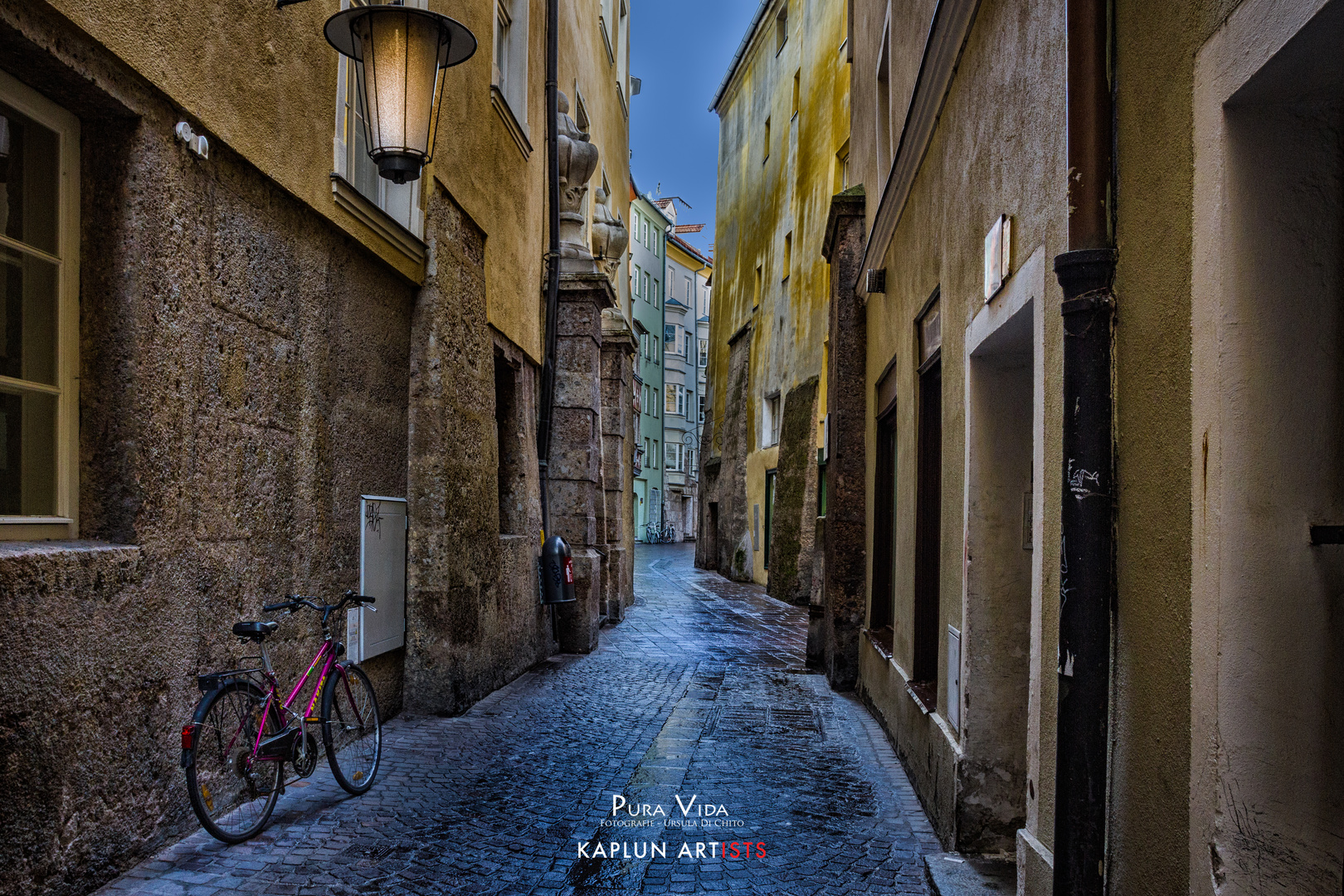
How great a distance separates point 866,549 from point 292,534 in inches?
215

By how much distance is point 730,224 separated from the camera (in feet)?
101

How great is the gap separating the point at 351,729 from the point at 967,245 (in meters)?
4.00

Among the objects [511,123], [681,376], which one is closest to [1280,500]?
[511,123]

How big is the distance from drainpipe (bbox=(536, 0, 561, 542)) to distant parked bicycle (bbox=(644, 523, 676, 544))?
42.1 metres

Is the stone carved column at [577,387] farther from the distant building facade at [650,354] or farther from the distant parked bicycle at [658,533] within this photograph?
the distant parked bicycle at [658,533]

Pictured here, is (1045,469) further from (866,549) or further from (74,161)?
(866,549)

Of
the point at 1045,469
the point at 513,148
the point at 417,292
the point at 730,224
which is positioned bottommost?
the point at 1045,469

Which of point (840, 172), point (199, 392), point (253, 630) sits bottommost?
point (253, 630)

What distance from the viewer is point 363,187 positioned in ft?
23.3

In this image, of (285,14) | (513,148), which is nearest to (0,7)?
(285,14)

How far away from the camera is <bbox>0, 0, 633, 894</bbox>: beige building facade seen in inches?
154

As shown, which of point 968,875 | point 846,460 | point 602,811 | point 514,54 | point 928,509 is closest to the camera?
point 968,875

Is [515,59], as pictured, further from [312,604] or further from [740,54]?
[740,54]

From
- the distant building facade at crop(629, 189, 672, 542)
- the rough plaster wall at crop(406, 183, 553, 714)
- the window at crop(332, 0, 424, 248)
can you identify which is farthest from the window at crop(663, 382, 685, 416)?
the window at crop(332, 0, 424, 248)
